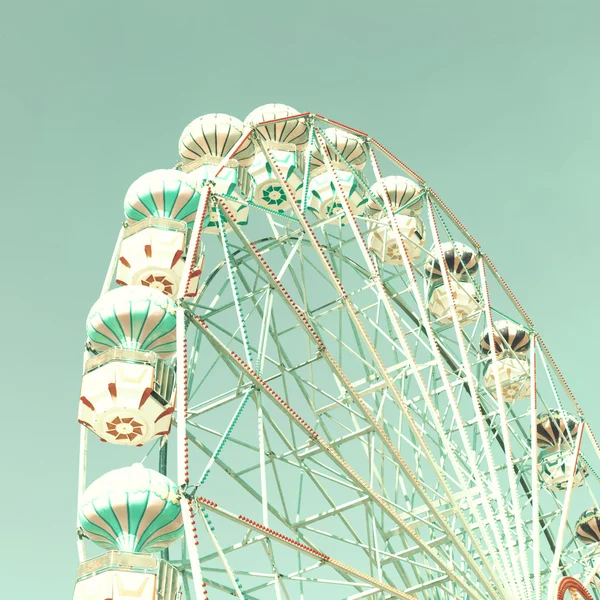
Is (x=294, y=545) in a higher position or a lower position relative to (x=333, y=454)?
lower

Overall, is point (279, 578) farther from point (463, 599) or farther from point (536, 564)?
point (463, 599)

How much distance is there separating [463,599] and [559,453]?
5.56 m

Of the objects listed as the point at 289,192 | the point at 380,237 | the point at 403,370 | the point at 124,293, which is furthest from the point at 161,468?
the point at 380,237

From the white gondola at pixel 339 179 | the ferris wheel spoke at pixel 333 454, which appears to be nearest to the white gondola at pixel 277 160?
the white gondola at pixel 339 179

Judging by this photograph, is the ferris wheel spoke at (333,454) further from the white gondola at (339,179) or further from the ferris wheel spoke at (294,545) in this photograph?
the white gondola at (339,179)

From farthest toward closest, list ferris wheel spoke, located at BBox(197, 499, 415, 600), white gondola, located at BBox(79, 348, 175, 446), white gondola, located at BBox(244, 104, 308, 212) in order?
white gondola, located at BBox(244, 104, 308, 212)
white gondola, located at BBox(79, 348, 175, 446)
ferris wheel spoke, located at BBox(197, 499, 415, 600)

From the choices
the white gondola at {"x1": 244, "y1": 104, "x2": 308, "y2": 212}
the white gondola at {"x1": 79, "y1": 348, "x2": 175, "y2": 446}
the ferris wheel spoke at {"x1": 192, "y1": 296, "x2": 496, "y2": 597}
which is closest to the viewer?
the ferris wheel spoke at {"x1": 192, "y1": 296, "x2": 496, "y2": 597}

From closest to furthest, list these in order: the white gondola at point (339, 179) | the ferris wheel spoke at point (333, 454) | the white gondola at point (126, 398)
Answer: the ferris wheel spoke at point (333, 454) < the white gondola at point (126, 398) < the white gondola at point (339, 179)

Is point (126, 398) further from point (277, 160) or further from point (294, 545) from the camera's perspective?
point (277, 160)

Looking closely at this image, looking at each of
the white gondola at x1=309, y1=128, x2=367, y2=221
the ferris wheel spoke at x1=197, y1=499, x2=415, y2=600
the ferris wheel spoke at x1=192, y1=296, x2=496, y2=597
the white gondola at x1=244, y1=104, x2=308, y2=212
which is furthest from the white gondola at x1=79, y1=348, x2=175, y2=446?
the white gondola at x1=309, y1=128, x2=367, y2=221

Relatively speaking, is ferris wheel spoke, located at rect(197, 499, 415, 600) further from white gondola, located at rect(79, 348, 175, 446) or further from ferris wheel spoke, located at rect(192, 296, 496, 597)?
white gondola, located at rect(79, 348, 175, 446)

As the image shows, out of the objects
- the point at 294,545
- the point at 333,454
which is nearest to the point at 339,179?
the point at 333,454

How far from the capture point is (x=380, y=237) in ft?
65.3

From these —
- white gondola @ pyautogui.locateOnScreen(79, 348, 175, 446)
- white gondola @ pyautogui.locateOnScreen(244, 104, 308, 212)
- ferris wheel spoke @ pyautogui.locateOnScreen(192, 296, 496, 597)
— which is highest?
white gondola @ pyautogui.locateOnScreen(244, 104, 308, 212)
